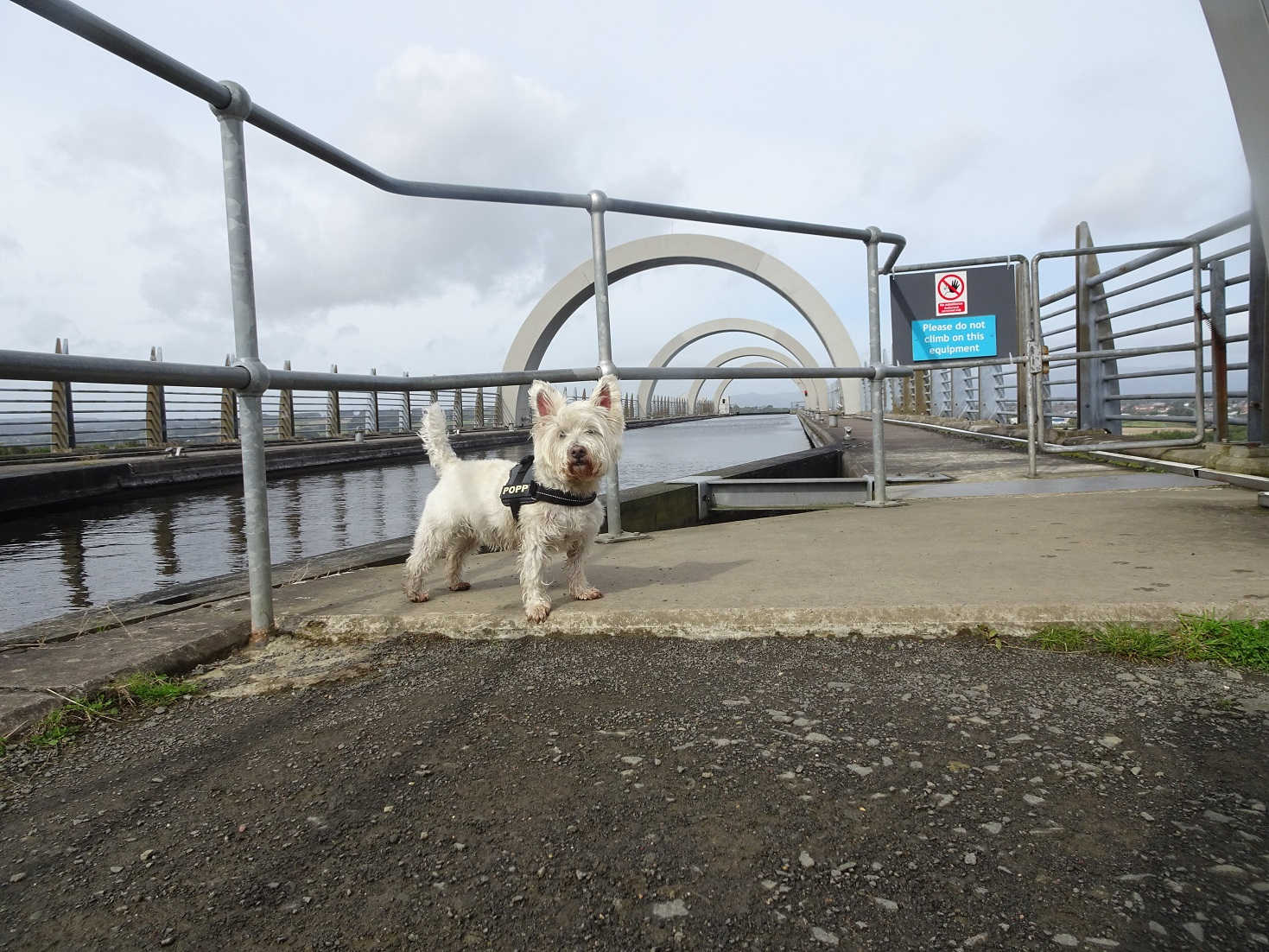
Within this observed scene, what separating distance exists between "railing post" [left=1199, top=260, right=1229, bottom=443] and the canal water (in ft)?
16.7

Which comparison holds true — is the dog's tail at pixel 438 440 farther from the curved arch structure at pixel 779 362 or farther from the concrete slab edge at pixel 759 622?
the curved arch structure at pixel 779 362

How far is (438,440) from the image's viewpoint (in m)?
2.60

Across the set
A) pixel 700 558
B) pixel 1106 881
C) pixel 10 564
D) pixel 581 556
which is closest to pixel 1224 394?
pixel 700 558

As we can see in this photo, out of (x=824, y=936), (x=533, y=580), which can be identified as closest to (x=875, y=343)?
(x=533, y=580)

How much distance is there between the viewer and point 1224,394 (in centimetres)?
540

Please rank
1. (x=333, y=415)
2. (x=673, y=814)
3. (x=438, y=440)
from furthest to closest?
(x=333, y=415) → (x=438, y=440) → (x=673, y=814)

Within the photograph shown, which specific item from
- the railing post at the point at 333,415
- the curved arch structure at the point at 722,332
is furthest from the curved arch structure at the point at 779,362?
the railing post at the point at 333,415

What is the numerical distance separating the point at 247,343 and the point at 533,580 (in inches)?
40.7

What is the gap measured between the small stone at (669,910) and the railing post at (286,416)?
1724 cm

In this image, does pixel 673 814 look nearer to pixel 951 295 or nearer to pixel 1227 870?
pixel 1227 870

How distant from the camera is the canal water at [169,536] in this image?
3926 mm

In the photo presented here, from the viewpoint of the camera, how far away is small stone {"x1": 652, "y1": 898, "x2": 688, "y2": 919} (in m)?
0.89

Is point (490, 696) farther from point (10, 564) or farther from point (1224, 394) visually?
point (1224, 394)

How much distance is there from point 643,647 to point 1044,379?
7480mm
